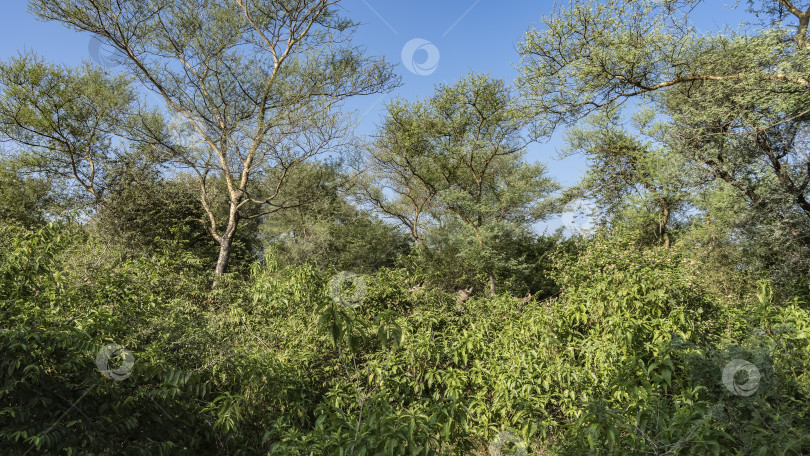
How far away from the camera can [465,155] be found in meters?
12.9

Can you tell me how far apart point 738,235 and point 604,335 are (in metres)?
6.40

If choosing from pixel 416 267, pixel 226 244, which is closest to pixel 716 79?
pixel 416 267

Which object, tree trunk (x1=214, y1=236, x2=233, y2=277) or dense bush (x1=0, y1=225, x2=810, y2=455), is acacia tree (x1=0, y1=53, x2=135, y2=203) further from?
dense bush (x1=0, y1=225, x2=810, y2=455)

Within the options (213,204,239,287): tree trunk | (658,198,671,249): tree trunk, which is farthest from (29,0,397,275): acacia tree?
(658,198,671,249): tree trunk

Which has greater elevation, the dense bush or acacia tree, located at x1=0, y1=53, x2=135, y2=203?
acacia tree, located at x1=0, y1=53, x2=135, y2=203

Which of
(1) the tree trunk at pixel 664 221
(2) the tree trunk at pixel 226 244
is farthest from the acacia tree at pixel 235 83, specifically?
(1) the tree trunk at pixel 664 221

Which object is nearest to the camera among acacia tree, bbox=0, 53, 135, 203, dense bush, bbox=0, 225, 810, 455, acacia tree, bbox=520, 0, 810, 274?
dense bush, bbox=0, 225, 810, 455

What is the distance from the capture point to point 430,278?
33.7ft

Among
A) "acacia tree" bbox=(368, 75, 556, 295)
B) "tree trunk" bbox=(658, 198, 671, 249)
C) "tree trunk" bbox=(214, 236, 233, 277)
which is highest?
"acacia tree" bbox=(368, 75, 556, 295)

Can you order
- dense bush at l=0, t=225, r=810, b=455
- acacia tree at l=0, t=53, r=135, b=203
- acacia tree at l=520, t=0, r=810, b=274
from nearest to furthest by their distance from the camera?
1. dense bush at l=0, t=225, r=810, b=455
2. acacia tree at l=520, t=0, r=810, b=274
3. acacia tree at l=0, t=53, r=135, b=203

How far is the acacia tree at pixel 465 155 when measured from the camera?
11.9 m

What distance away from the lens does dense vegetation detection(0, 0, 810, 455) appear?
2.85 meters

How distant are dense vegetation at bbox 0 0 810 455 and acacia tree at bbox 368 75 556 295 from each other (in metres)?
0.08

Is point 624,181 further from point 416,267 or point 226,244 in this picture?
point 226,244
